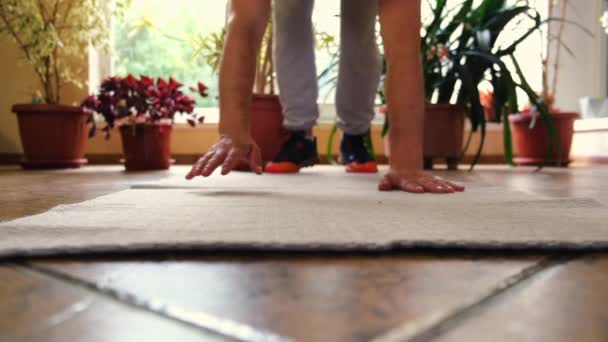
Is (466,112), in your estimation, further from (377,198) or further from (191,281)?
(191,281)

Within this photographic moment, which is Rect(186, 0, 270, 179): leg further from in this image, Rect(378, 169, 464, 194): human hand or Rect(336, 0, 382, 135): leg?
Rect(336, 0, 382, 135): leg

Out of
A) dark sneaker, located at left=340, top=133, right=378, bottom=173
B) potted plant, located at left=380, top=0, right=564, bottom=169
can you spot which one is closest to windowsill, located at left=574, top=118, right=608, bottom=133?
potted plant, located at left=380, top=0, right=564, bottom=169

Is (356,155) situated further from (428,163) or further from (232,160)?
(232,160)

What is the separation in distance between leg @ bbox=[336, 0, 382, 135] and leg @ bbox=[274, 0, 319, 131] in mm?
90

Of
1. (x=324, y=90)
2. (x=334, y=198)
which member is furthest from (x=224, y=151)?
(x=324, y=90)

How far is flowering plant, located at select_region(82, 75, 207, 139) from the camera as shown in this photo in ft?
7.21

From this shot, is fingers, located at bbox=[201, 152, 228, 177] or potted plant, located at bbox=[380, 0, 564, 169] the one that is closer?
fingers, located at bbox=[201, 152, 228, 177]

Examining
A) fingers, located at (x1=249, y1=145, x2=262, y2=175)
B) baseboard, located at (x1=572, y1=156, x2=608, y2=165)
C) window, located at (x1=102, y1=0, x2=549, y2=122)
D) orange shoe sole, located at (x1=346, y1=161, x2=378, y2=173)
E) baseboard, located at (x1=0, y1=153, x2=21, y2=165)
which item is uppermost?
window, located at (x1=102, y1=0, x2=549, y2=122)

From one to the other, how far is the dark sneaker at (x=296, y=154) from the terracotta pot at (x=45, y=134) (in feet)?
3.30

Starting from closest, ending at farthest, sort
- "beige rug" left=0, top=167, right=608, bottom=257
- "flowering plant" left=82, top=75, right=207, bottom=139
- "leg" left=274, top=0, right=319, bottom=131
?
"beige rug" left=0, top=167, right=608, bottom=257, "leg" left=274, top=0, right=319, bottom=131, "flowering plant" left=82, top=75, right=207, bottom=139

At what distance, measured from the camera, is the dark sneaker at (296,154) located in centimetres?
169

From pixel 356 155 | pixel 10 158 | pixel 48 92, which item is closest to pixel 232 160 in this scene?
pixel 356 155

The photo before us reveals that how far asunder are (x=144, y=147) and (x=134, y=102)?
0.18 meters

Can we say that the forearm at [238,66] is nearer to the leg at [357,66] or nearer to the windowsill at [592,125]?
the leg at [357,66]
